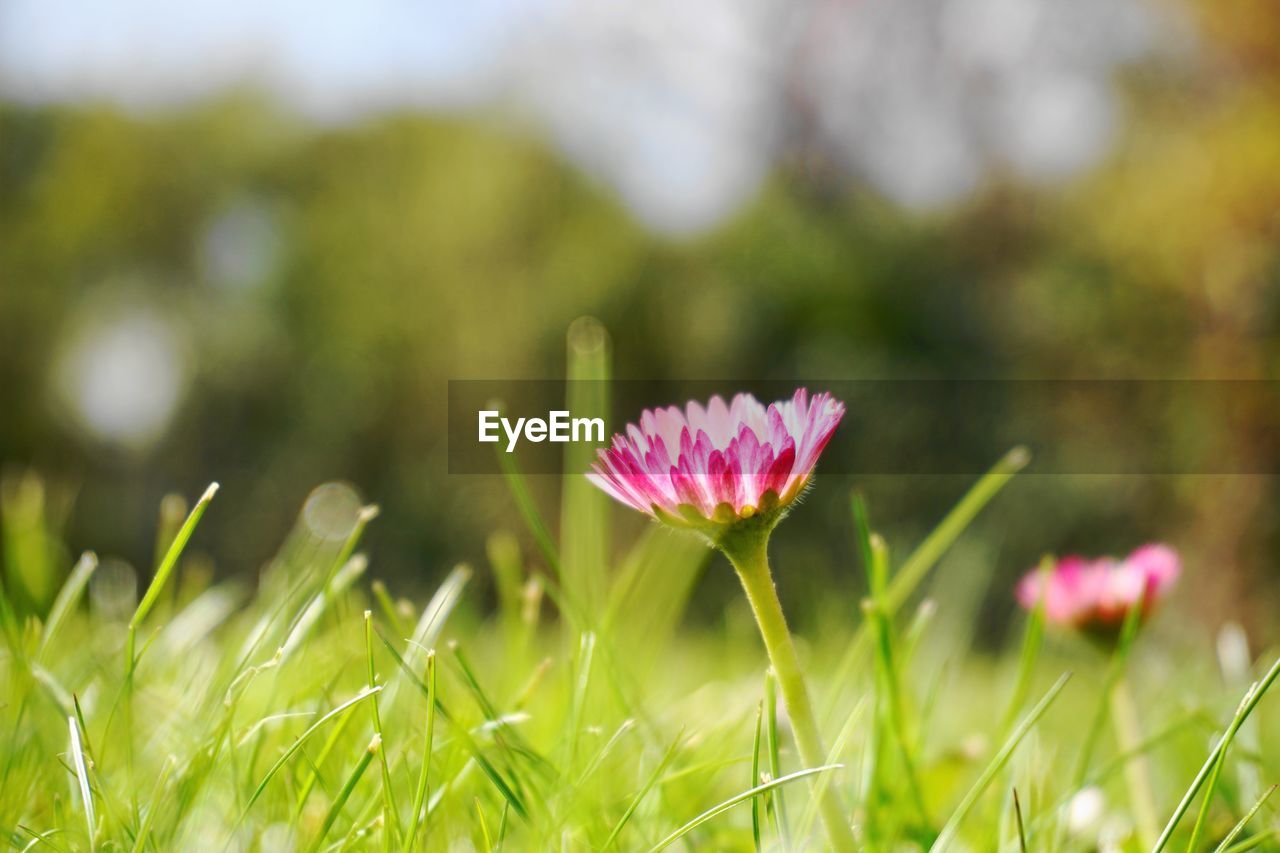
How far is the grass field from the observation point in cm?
28

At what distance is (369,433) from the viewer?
4.03m

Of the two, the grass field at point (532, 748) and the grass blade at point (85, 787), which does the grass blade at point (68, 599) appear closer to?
the grass field at point (532, 748)

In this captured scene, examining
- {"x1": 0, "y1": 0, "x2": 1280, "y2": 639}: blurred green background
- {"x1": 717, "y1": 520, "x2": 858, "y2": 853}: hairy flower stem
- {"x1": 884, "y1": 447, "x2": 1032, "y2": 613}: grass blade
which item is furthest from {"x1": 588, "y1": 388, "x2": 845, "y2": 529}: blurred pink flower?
{"x1": 0, "y1": 0, "x2": 1280, "y2": 639}: blurred green background

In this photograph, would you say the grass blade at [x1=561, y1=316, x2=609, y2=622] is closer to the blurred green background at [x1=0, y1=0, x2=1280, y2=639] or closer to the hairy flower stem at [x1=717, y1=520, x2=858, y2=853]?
the hairy flower stem at [x1=717, y1=520, x2=858, y2=853]

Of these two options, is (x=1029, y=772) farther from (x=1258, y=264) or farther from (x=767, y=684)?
(x=1258, y=264)

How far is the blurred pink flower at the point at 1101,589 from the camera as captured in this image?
421mm

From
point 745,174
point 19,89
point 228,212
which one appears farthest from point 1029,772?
point 19,89

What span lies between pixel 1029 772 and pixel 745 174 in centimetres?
350

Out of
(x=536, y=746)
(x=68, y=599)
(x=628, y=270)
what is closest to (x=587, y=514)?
(x=536, y=746)

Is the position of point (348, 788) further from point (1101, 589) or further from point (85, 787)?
point (1101, 589)

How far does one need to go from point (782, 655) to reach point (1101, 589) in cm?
26

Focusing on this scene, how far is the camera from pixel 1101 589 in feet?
1.48

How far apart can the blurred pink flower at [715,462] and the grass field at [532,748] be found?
5cm

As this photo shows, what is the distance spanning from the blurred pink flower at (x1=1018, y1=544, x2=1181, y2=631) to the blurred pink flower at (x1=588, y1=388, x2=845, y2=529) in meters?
0.22
